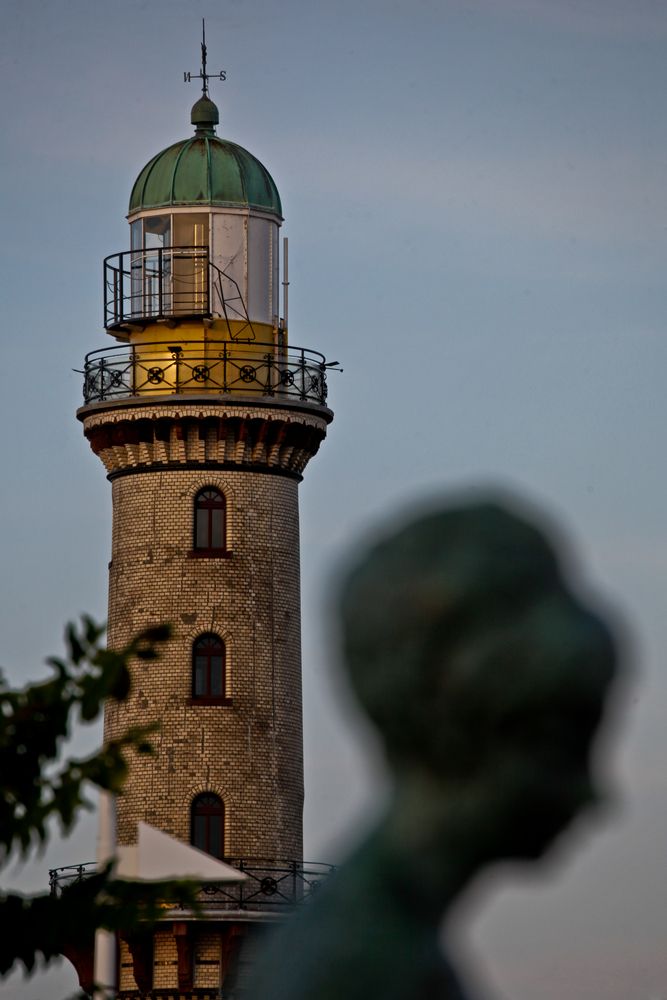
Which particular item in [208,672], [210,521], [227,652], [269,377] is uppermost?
[269,377]

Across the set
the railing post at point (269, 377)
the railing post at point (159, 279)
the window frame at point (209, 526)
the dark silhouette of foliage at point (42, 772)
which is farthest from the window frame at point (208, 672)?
the dark silhouette of foliage at point (42, 772)

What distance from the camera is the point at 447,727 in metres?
2.38

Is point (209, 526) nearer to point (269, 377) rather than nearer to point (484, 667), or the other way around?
point (269, 377)

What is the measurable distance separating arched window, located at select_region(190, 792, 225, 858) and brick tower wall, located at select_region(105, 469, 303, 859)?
0.42ft

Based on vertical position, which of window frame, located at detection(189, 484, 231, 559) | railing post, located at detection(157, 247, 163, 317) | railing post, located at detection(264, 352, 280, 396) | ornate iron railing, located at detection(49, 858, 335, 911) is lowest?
ornate iron railing, located at detection(49, 858, 335, 911)

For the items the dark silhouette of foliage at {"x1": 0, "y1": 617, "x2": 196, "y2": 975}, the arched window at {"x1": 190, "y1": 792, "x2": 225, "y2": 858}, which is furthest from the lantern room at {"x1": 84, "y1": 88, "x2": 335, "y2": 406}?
the dark silhouette of foliage at {"x1": 0, "y1": 617, "x2": 196, "y2": 975}

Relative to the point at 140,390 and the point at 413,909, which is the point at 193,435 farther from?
the point at 413,909

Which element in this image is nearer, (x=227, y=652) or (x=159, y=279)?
(x=227, y=652)

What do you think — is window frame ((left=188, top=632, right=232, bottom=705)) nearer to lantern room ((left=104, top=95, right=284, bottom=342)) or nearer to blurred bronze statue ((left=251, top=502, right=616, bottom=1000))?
lantern room ((left=104, top=95, right=284, bottom=342))

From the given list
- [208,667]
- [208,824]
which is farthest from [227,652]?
[208,824]

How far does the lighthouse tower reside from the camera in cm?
4397

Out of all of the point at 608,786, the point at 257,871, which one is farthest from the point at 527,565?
the point at 257,871

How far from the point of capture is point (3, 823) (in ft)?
26.9

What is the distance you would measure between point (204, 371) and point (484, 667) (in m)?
44.1
